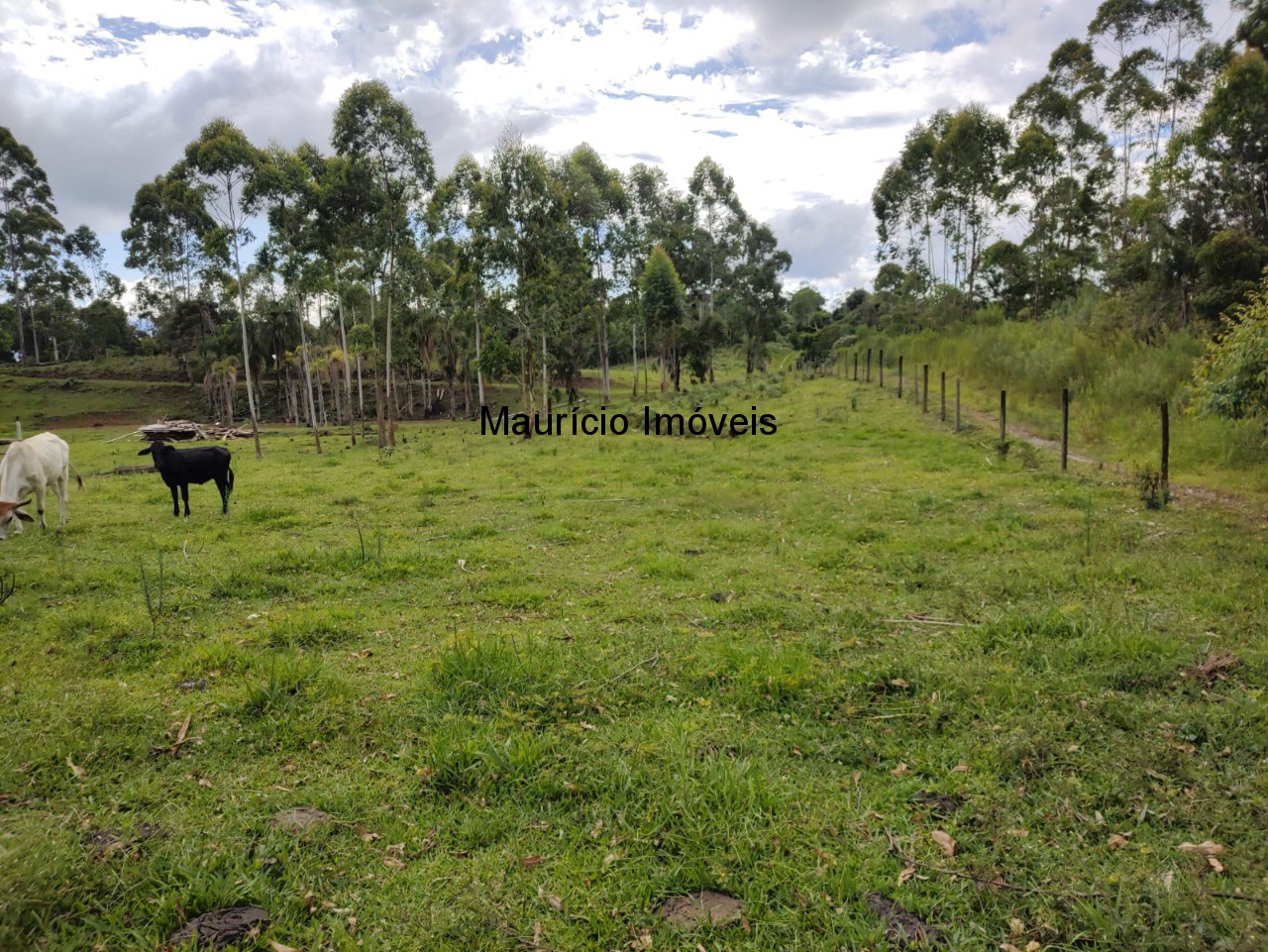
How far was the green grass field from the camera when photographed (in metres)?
3.03

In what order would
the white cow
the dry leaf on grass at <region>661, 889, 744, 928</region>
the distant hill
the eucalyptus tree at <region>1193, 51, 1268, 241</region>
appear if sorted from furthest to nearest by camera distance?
the distant hill, the eucalyptus tree at <region>1193, 51, 1268, 241</region>, the white cow, the dry leaf on grass at <region>661, 889, 744, 928</region>

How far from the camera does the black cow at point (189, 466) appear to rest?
37.6ft

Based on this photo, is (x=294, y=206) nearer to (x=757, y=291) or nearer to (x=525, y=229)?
(x=525, y=229)

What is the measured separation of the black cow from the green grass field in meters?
2.71

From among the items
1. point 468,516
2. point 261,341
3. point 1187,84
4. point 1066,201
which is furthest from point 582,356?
point 468,516

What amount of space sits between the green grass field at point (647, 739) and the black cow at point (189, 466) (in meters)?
2.71

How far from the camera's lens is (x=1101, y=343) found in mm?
20391

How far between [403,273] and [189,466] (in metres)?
18.9

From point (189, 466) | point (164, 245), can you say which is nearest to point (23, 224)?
point (164, 245)

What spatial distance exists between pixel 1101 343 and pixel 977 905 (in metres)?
22.0

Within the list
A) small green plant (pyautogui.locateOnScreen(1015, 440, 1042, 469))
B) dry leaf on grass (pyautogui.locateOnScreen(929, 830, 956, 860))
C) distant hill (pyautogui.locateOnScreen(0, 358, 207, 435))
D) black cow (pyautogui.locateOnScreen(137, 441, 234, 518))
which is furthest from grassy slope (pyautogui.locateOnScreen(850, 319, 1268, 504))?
distant hill (pyautogui.locateOnScreen(0, 358, 207, 435))

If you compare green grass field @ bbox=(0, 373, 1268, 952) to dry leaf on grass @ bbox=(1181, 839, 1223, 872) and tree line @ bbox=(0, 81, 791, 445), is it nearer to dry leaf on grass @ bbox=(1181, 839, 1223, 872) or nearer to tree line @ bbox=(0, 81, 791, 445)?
dry leaf on grass @ bbox=(1181, 839, 1223, 872)

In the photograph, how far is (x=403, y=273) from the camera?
28578 mm

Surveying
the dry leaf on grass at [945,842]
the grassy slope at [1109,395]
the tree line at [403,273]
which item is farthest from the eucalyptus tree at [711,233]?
the dry leaf on grass at [945,842]
